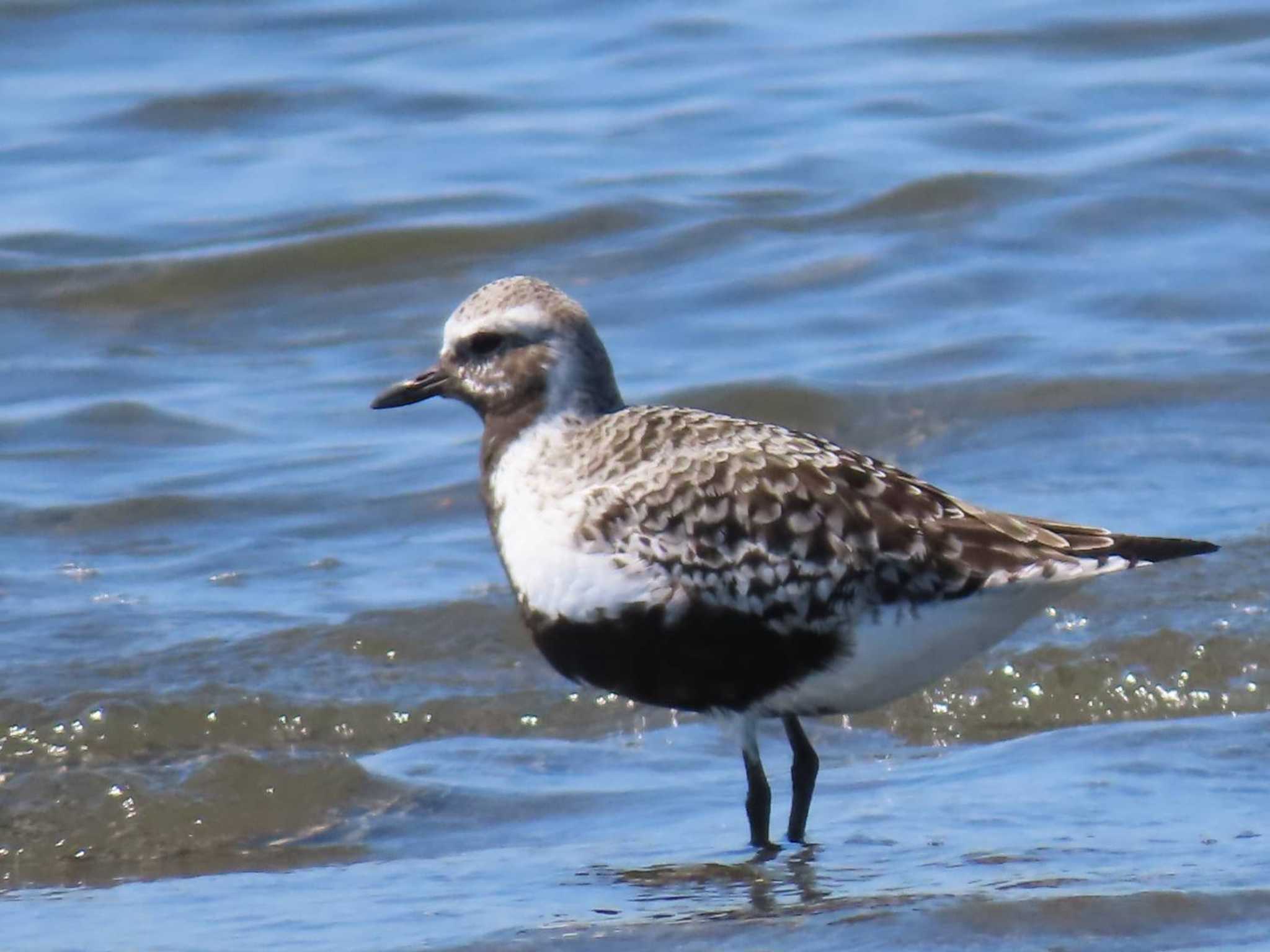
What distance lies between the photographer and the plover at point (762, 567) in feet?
18.4

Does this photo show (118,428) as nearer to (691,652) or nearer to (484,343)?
(484,343)

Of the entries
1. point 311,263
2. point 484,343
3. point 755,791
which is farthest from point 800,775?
point 311,263

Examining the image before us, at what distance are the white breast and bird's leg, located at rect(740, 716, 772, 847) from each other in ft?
1.82

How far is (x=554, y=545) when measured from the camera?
5.70 meters

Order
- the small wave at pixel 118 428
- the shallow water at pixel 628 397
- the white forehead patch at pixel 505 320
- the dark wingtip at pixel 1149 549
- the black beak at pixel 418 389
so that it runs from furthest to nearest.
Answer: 1. the small wave at pixel 118 428
2. the black beak at pixel 418 389
3. the white forehead patch at pixel 505 320
4. the shallow water at pixel 628 397
5. the dark wingtip at pixel 1149 549

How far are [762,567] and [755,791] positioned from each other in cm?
69

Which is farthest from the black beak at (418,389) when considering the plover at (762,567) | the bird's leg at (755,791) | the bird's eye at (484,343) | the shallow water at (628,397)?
the bird's leg at (755,791)

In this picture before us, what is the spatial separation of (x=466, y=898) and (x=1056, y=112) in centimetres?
1051

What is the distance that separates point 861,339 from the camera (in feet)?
37.0

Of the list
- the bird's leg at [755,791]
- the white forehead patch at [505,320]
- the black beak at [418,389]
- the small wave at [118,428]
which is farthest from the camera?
the small wave at [118,428]

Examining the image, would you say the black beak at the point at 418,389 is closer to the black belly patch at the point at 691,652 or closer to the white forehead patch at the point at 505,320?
the white forehead patch at the point at 505,320

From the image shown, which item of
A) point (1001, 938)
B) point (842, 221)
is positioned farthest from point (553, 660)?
point (842, 221)

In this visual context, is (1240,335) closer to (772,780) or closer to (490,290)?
(772,780)

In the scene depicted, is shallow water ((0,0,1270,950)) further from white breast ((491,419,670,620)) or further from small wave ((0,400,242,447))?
white breast ((491,419,670,620))
